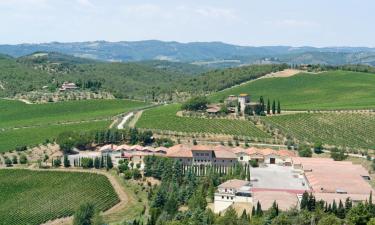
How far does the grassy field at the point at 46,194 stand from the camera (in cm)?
5525

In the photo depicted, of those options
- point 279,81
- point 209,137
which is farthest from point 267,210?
point 279,81

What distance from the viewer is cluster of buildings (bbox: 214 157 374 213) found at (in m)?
51.9

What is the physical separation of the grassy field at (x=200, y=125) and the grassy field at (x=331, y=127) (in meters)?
4.55

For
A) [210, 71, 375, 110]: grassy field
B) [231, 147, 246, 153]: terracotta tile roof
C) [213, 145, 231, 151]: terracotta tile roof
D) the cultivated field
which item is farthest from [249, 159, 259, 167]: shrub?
[210, 71, 375, 110]: grassy field

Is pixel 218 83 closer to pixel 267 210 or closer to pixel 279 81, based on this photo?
pixel 279 81

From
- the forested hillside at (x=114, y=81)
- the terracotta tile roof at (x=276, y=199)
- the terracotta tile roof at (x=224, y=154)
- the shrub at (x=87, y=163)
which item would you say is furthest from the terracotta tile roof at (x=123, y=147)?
the forested hillside at (x=114, y=81)

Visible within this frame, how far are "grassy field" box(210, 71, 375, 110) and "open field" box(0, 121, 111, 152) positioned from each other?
116ft

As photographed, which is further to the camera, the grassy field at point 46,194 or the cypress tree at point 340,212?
the grassy field at point 46,194

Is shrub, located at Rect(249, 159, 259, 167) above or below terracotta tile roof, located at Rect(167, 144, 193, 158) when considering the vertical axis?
below

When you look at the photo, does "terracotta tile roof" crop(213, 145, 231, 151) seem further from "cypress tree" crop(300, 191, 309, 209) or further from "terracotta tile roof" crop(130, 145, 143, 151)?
"cypress tree" crop(300, 191, 309, 209)

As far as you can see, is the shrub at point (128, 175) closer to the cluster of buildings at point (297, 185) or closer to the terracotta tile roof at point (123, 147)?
the terracotta tile roof at point (123, 147)

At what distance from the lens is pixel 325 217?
4372 cm

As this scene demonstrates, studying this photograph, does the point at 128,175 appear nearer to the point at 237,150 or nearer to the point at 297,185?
the point at 237,150

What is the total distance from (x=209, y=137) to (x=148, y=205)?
88.1 feet
